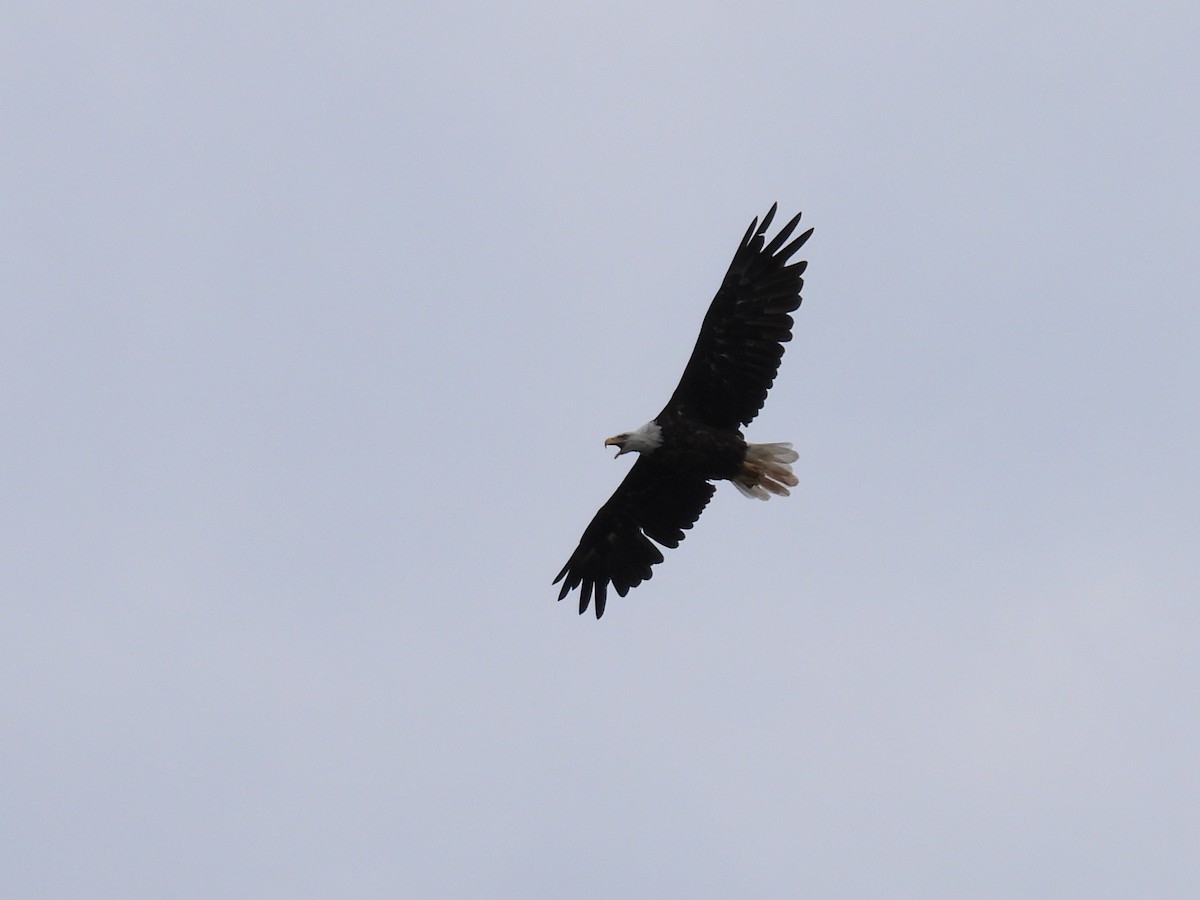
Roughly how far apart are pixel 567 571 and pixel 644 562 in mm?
850

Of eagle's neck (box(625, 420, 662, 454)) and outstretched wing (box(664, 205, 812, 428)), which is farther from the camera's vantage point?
eagle's neck (box(625, 420, 662, 454))

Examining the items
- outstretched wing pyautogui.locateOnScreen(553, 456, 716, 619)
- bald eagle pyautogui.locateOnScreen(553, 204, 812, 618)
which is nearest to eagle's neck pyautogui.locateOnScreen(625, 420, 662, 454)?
bald eagle pyautogui.locateOnScreen(553, 204, 812, 618)

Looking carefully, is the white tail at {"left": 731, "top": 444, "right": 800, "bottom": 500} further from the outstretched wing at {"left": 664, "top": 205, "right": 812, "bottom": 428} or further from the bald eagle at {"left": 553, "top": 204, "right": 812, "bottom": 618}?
the outstretched wing at {"left": 664, "top": 205, "right": 812, "bottom": 428}

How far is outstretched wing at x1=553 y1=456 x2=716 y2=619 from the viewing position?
16.1m

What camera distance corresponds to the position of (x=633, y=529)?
1647 centimetres

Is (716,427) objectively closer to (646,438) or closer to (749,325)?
(646,438)

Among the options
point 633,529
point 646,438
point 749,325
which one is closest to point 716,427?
point 646,438

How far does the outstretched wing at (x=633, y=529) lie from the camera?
52.9 feet

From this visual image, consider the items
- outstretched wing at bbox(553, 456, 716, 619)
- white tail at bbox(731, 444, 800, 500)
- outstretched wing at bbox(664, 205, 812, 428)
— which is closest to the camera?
outstretched wing at bbox(664, 205, 812, 428)

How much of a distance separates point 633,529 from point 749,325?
2723 mm

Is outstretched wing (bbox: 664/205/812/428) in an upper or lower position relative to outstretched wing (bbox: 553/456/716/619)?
upper

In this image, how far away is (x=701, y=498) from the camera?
53.1 ft

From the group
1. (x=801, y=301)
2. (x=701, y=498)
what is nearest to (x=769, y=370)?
(x=801, y=301)

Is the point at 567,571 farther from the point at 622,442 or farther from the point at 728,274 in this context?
the point at 728,274
